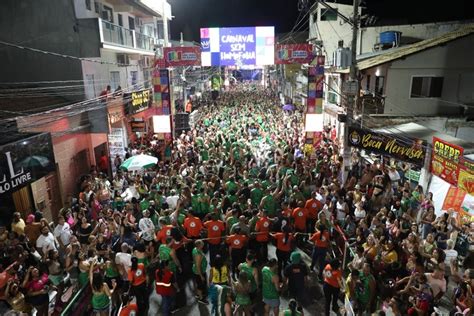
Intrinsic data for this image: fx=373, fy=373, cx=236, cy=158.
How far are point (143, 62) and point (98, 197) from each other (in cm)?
1706

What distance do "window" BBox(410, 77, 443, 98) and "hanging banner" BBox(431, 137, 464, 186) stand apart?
6.83 meters

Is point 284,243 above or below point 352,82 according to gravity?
below

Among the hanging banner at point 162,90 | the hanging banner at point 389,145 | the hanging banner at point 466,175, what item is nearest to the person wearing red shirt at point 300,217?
the hanging banner at point 466,175

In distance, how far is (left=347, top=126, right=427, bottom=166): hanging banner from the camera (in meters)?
11.6

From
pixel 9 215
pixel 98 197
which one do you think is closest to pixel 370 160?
pixel 98 197

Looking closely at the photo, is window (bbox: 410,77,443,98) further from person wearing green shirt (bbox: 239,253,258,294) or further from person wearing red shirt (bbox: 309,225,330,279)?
person wearing green shirt (bbox: 239,253,258,294)

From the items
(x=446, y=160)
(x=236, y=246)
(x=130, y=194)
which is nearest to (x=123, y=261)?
(x=236, y=246)

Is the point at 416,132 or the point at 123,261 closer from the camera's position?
the point at 123,261

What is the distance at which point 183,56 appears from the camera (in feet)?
58.0

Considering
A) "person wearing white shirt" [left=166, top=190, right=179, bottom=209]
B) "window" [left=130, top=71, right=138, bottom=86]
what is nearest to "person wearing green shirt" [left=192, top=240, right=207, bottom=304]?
"person wearing white shirt" [left=166, top=190, right=179, bottom=209]

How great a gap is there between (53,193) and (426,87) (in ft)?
52.5

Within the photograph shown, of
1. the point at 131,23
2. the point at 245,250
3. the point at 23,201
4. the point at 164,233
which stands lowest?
the point at 245,250

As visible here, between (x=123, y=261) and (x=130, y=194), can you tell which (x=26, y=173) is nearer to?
(x=130, y=194)

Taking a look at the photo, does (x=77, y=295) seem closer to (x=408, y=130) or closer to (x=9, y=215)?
(x=9, y=215)
